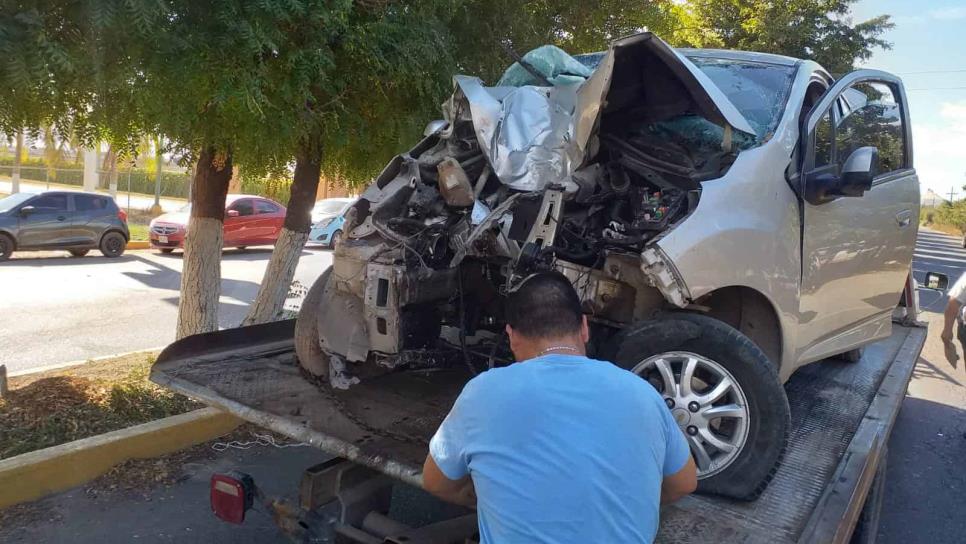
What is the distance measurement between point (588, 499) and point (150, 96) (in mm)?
3102

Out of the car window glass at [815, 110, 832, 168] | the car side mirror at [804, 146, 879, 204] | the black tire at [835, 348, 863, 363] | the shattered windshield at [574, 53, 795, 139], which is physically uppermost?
the shattered windshield at [574, 53, 795, 139]

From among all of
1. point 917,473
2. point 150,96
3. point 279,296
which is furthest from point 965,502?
point 150,96

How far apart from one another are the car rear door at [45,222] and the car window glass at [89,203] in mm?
234

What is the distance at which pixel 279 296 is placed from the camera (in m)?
6.22

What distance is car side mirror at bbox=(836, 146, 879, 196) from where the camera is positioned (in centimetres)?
347

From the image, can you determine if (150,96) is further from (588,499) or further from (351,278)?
(588,499)

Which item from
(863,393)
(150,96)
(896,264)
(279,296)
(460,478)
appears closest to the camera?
(460,478)

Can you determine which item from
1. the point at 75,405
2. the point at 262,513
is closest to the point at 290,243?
the point at 75,405

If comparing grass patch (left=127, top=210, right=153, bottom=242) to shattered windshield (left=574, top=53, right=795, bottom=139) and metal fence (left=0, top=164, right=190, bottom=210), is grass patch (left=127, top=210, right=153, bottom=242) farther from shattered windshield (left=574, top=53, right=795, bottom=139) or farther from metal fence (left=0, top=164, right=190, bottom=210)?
shattered windshield (left=574, top=53, right=795, bottom=139)

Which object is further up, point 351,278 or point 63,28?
point 63,28

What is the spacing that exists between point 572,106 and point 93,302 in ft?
30.9

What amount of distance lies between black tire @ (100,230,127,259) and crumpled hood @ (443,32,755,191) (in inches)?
585

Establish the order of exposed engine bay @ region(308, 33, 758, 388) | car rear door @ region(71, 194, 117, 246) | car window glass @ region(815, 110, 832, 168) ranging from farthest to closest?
car rear door @ region(71, 194, 117, 246) → car window glass @ region(815, 110, 832, 168) → exposed engine bay @ region(308, 33, 758, 388)

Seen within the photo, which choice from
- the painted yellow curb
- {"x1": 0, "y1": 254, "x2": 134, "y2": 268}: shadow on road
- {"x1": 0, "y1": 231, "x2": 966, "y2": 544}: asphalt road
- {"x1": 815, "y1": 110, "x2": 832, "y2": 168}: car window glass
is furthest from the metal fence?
{"x1": 815, "y1": 110, "x2": 832, "y2": 168}: car window glass
